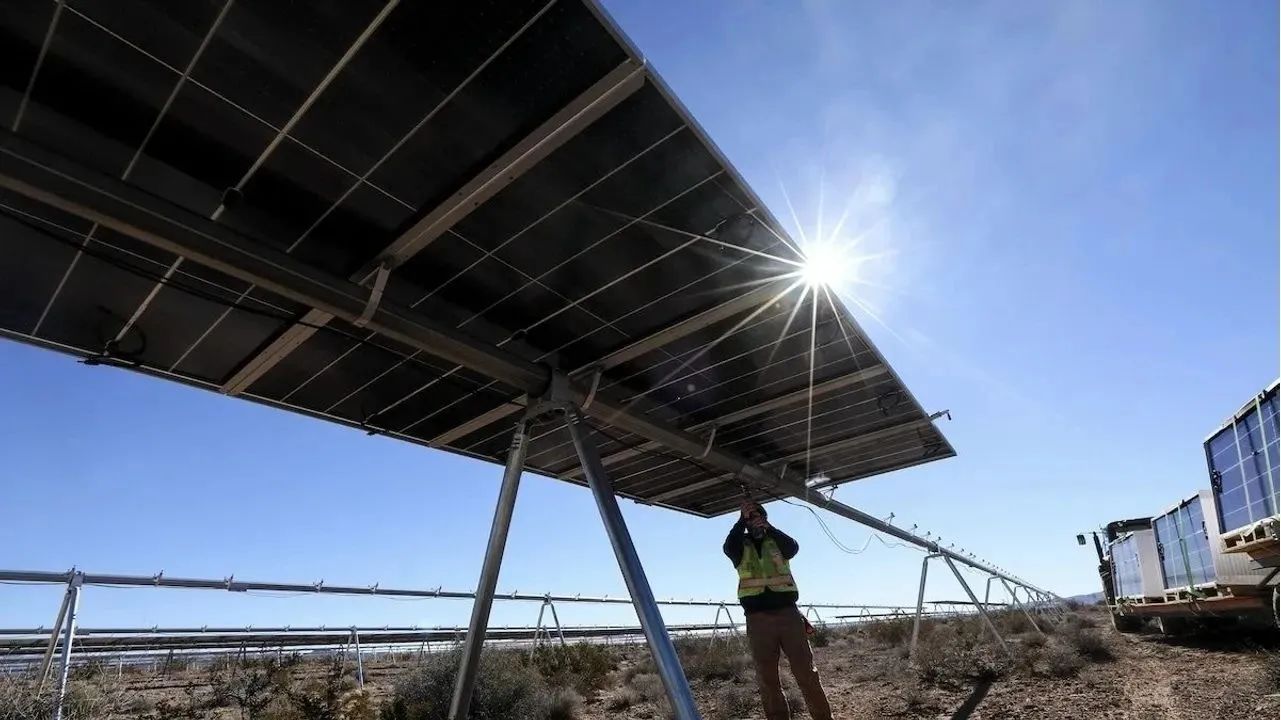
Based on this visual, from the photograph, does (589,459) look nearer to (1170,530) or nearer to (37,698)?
(37,698)

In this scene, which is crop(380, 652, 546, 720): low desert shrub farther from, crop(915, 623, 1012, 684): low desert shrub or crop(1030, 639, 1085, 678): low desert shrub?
crop(1030, 639, 1085, 678): low desert shrub

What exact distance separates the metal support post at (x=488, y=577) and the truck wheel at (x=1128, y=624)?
24.8 meters

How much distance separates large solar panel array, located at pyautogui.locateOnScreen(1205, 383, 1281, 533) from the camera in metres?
9.91

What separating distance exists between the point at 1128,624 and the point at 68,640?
95.5ft

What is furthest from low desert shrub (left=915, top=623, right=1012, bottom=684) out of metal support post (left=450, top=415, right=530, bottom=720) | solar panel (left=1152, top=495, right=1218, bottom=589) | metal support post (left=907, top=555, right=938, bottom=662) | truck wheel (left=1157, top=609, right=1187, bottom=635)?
metal support post (left=450, top=415, right=530, bottom=720)

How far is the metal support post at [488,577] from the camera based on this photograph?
247 inches

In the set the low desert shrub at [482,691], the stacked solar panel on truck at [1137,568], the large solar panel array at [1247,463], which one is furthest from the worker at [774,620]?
the stacked solar panel on truck at [1137,568]

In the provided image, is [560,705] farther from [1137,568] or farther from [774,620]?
[1137,568]

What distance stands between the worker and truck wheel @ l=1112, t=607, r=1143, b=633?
22292 millimetres

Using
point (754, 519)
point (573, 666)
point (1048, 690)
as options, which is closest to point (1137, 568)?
point (1048, 690)

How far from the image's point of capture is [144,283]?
5.97 m

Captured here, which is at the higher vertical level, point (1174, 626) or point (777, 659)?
point (777, 659)

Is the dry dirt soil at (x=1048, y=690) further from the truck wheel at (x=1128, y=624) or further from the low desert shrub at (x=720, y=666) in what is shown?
the truck wheel at (x=1128, y=624)

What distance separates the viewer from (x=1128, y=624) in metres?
22.6
